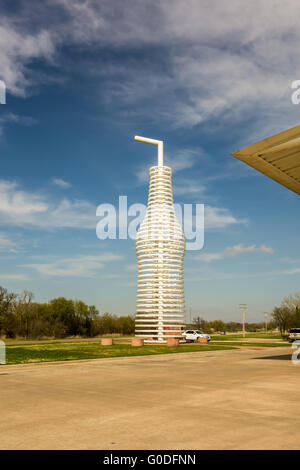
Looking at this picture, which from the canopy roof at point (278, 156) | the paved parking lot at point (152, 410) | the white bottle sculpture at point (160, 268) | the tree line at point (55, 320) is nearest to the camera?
the paved parking lot at point (152, 410)

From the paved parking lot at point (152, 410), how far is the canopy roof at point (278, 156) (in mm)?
9457

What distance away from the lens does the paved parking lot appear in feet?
22.3

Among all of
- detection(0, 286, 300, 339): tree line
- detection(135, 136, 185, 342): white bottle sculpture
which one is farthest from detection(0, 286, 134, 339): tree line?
detection(135, 136, 185, 342): white bottle sculpture

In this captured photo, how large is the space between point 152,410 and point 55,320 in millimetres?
74813

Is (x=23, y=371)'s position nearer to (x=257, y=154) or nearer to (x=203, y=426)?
(x=203, y=426)

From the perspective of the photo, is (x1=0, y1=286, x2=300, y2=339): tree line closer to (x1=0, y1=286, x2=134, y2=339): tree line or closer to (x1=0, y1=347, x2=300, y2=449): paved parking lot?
(x1=0, y1=286, x2=134, y2=339): tree line

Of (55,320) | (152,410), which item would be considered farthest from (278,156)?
(55,320)

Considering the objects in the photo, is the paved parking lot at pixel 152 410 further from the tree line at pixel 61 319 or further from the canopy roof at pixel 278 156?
the tree line at pixel 61 319

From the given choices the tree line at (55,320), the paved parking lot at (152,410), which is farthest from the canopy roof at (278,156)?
the tree line at (55,320)

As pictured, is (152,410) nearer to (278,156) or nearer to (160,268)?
(278,156)

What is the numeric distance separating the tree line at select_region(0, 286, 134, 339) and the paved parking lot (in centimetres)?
5323

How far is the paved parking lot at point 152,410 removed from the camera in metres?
Answer: 6.80

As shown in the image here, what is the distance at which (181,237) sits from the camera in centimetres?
4053
